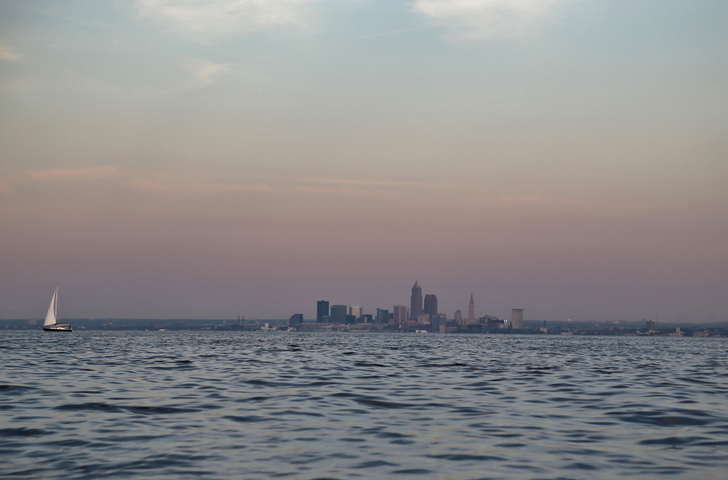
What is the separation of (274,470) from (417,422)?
7.03 metres

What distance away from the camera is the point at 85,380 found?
31.4 meters

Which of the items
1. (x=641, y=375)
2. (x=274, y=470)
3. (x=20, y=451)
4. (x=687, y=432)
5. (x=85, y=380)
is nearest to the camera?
(x=274, y=470)

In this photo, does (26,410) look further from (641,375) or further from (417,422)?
(641,375)

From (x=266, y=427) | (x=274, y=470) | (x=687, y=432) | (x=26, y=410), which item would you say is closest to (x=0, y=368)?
(x=26, y=410)

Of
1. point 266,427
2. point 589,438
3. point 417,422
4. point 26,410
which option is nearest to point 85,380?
point 26,410

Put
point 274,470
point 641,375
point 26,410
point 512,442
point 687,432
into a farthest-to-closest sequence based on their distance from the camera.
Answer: point 641,375
point 26,410
point 687,432
point 512,442
point 274,470

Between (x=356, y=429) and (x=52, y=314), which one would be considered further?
(x=52, y=314)

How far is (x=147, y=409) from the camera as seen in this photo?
21750 mm

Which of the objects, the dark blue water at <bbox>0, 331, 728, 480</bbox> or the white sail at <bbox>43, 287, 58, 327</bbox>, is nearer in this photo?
the dark blue water at <bbox>0, 331, 728, 480</bbox>

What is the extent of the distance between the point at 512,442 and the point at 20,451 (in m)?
11.1

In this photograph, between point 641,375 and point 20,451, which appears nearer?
point 20,451

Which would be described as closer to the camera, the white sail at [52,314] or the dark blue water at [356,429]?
the dark blue water at [356,429]

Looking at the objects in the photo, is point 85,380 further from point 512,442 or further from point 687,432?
point 687,432

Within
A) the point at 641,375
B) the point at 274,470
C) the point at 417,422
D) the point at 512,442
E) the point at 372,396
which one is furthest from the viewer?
the point at 641,375
